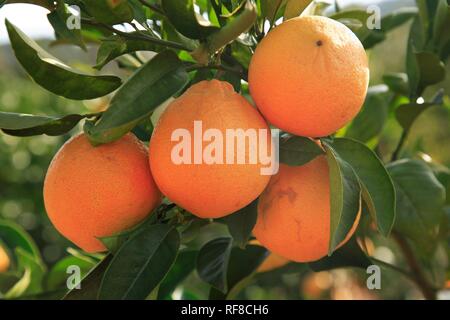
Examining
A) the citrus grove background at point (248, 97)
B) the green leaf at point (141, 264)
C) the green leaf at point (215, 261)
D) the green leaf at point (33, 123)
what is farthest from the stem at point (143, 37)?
the green leaf at point (215, 261)

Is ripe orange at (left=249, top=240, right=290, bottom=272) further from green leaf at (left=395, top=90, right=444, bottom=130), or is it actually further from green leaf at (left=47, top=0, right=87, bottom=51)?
green leaf at (left=47, top=0, right=87, bottom=51)

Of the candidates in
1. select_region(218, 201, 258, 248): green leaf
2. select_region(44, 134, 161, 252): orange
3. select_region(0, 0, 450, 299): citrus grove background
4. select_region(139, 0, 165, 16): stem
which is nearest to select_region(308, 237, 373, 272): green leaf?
select_region(0, 0, 450, 299): citrus grove background

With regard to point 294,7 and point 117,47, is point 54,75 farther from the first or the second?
point 294,7

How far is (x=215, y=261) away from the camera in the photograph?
0.90 m

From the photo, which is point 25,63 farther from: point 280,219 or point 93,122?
point 280,219

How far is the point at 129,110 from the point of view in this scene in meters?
0.60

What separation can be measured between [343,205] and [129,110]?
0.25 metres

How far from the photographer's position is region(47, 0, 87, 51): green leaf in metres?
0.72

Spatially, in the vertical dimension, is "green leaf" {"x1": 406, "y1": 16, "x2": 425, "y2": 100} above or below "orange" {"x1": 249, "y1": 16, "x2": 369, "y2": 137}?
below

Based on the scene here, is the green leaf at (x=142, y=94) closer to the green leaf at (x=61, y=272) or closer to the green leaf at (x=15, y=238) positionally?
the green leaf at (x=61, y=272)

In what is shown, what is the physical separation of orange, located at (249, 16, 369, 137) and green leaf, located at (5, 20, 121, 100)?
0.18 metres

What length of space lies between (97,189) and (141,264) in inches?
3.8

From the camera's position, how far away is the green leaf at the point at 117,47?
2.39ft

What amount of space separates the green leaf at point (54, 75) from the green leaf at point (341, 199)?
268mm
